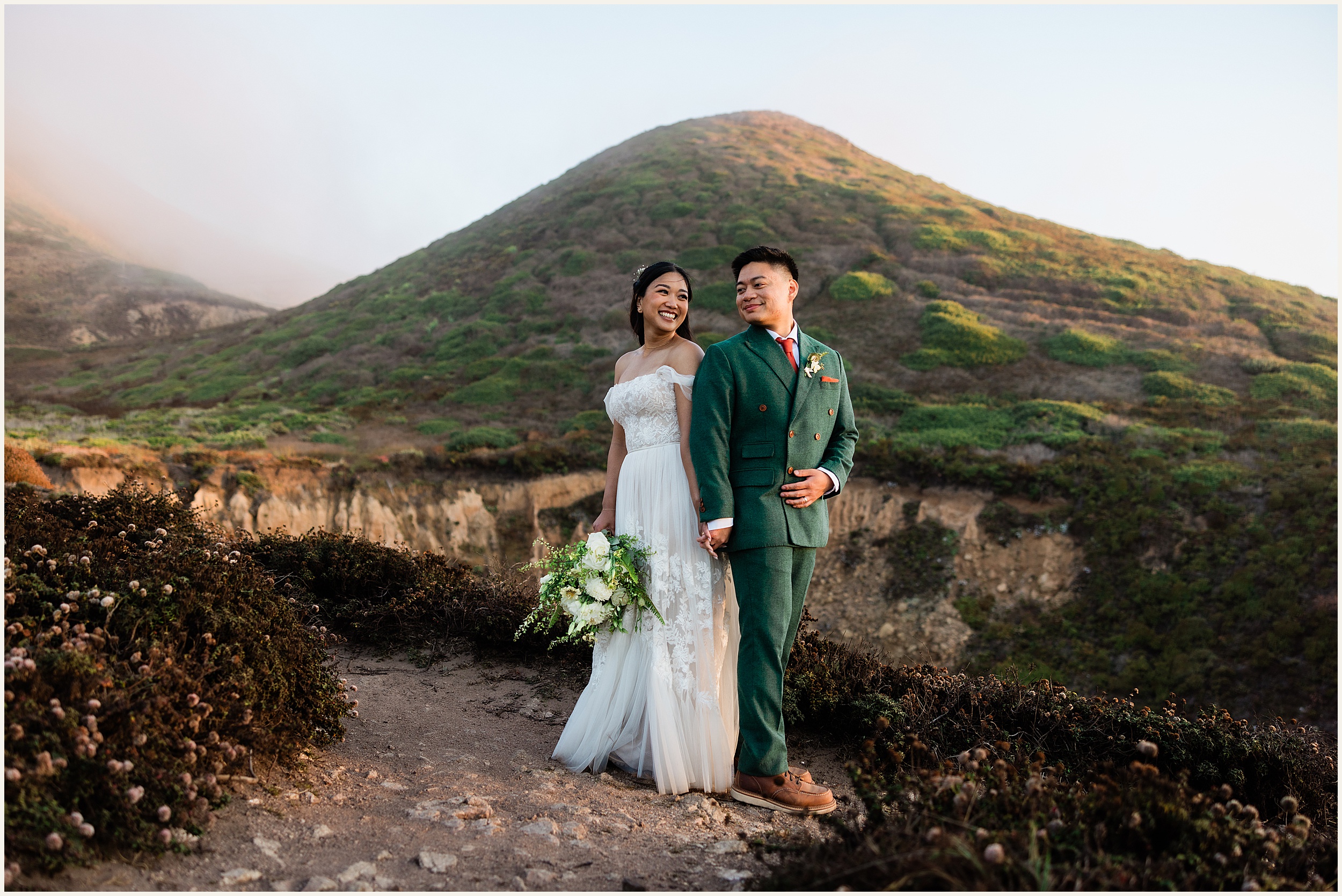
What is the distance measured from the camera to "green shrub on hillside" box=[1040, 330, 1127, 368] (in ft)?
70.8

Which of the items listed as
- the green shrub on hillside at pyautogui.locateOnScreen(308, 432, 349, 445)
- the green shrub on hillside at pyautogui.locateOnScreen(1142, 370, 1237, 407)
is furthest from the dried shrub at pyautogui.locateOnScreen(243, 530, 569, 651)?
the green shrub on hillside at pyautogui.locateOnScreen(1142, 370, 1237, 407)

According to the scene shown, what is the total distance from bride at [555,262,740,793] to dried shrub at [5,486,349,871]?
1306 mm

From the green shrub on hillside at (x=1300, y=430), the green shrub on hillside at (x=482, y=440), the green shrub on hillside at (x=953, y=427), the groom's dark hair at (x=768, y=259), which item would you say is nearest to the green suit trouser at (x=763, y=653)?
the groom's dark hair at (x=768, y=259)

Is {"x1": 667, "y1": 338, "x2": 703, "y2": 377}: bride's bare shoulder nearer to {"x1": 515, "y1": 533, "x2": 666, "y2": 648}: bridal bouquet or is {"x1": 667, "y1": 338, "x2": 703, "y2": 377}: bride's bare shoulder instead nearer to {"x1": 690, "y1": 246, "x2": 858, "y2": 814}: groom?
{"x1": 690, "y1": 246, "x2": 858, "y2": 814}: groom

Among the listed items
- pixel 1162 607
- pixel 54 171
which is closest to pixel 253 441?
pixel 1162 607

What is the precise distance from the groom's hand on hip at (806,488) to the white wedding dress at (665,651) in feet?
1.68

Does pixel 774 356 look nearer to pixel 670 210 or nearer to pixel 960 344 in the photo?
pixel 960 344

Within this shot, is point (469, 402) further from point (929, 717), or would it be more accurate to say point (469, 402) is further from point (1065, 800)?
point (1065, 800)

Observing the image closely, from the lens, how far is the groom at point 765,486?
3.57m

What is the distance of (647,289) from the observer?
4.08 m

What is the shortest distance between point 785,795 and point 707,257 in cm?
2737

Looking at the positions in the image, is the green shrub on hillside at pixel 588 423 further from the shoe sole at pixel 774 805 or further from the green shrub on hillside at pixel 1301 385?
the green shrub on hillside at pixel 1301 385

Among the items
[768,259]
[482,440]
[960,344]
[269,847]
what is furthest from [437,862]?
[960,344]

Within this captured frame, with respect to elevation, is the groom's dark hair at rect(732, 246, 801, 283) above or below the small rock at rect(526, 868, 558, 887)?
above
